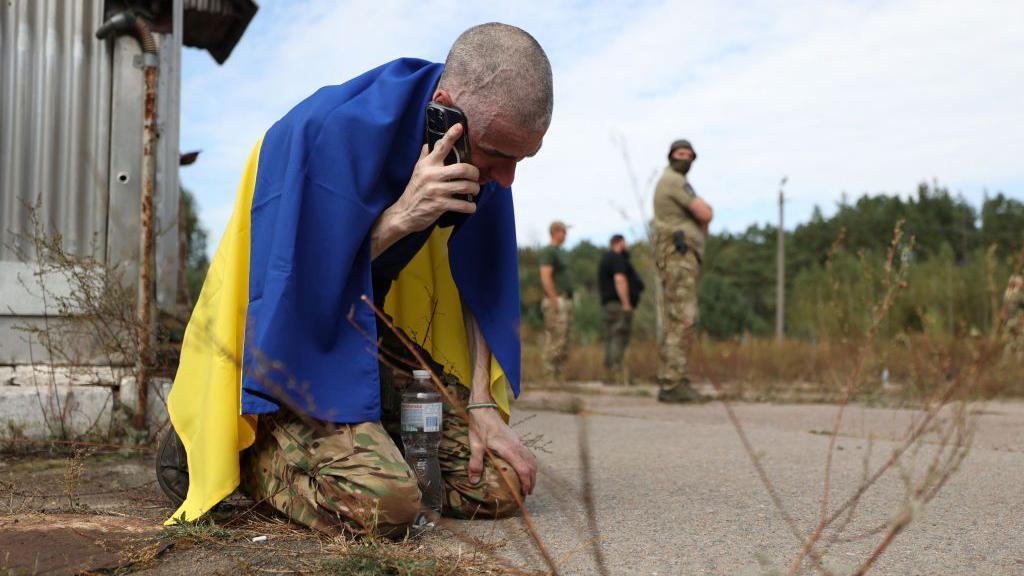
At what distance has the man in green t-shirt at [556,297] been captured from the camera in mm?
9703

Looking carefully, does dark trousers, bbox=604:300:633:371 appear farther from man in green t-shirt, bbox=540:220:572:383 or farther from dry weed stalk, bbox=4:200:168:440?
dry weed stalk, bbox=4:200:168:440

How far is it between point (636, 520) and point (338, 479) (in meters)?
0.91

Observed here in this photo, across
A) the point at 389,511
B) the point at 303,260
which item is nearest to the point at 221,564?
the point at 389,511

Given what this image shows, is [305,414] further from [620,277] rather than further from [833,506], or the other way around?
[620,277]

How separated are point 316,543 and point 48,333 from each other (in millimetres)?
2271

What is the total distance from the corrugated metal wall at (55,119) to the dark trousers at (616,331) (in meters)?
6.66

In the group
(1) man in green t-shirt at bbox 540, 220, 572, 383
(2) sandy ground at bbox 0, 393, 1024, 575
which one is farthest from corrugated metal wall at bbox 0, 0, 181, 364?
(1) man in green t-shirt at bbox 540, 220, 572, 383

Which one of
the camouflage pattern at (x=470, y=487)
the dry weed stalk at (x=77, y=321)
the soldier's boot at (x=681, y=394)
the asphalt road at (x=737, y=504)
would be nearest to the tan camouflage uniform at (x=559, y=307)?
Answer: the soldier's boot at (x=681, y=394)

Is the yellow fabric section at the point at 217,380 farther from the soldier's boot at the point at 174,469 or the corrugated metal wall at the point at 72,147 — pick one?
the corrugated metal wall at the point at 72,147

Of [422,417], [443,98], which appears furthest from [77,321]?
[443,98]

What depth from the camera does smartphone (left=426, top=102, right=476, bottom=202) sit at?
96.0 inches

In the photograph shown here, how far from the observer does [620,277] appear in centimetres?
1009

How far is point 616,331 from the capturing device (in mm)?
10469

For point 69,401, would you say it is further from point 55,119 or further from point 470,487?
point 470,487
